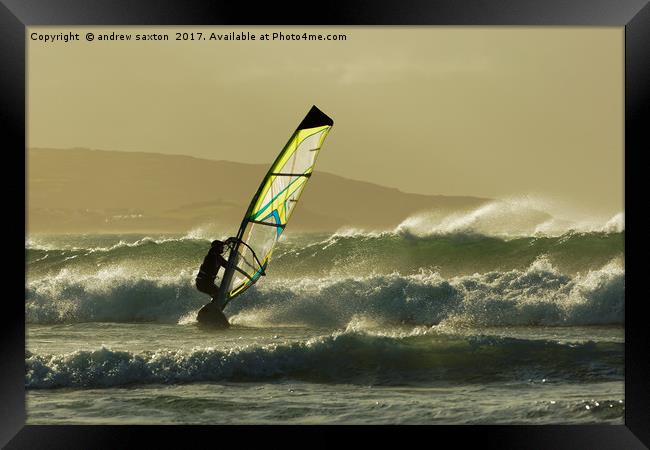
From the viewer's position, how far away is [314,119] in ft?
16.7

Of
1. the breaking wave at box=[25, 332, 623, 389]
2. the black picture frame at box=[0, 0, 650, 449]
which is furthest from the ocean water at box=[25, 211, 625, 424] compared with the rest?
the black picture frame at box=[0, 0, 650, 449]

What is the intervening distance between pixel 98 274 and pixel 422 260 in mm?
2537

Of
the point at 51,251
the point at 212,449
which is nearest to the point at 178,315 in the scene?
the point at 51,251

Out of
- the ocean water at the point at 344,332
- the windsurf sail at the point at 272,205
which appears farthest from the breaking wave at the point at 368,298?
the windsurf sail at the point at 272,205

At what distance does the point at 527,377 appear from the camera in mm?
5219

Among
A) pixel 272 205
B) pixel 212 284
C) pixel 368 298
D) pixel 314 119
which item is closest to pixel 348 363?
pixel 368 298

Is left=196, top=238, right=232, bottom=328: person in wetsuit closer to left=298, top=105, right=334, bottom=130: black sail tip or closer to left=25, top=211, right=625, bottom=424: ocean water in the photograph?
left=25, top=211, right=625, bottom=424: ocean water

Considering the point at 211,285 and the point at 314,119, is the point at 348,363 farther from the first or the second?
the point at 314,119

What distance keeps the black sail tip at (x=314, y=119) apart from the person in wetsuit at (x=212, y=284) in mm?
890

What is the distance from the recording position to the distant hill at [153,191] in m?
5.41

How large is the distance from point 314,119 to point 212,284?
127 cm

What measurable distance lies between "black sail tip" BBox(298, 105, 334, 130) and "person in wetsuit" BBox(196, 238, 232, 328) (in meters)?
0.89

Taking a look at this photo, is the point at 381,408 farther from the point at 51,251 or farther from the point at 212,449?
the point at 51,251
